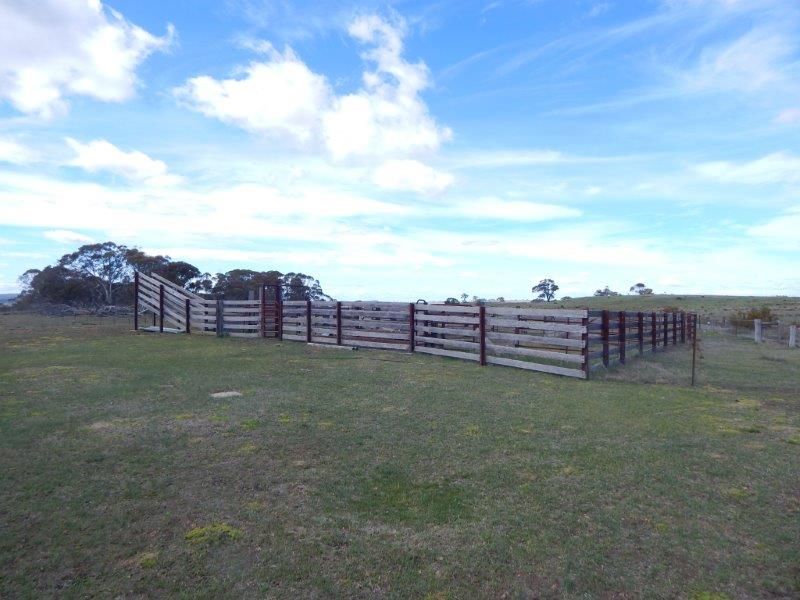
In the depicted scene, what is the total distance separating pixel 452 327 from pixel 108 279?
30.4 metres

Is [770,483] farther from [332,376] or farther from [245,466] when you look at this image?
[332,376]

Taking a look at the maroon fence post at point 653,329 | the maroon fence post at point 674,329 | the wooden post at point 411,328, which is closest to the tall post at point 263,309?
the wooden post at point 411,328

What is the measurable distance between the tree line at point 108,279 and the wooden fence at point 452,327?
1444 centimetres

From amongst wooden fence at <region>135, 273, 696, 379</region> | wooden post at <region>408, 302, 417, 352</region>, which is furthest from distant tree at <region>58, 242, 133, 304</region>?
wooden post at <region>408, 302, 417, 352</region>

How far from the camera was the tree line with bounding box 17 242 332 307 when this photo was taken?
33.9 meters

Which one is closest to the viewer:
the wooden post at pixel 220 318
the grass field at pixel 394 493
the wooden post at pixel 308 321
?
the grass field at pixel 394 493

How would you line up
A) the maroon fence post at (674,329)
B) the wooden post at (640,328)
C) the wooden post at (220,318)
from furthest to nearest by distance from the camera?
the maroon fence post at (674,329), the wooden post at (220,318), the wooden post at (640,328)

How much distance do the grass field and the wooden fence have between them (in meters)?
2.68

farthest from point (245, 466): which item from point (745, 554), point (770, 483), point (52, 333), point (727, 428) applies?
point (52, 333)

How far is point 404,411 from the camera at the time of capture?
6.66 m

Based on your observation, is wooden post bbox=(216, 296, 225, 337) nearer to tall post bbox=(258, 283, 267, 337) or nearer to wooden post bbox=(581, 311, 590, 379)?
tall post bbox=(258, 283, 267, 337)

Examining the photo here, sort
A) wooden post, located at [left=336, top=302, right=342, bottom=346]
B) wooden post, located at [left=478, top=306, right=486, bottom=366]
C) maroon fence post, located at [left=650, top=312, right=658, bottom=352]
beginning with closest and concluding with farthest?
wooden post, located at [left=478, top=306, right=486, bottom=366] → wooden post, located at [left=336, top=302, right=342, bottom=346] → maroon fence post, located at [left=650, top=312, right=658, bottom=352]

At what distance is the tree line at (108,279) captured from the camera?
111 ft

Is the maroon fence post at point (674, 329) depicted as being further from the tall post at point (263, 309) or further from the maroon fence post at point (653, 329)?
the tall post at point (263, 309)
